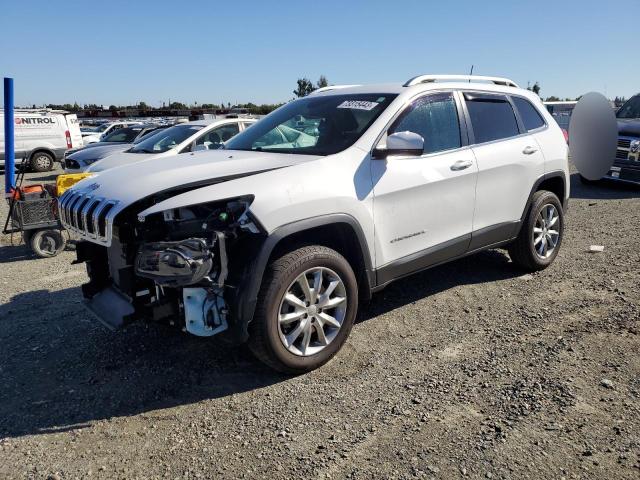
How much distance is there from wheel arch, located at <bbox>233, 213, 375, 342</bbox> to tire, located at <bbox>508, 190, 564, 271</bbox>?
2216 millimetres

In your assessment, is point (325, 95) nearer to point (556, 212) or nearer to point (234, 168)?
point (234, 168)

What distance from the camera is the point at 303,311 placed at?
3.39 metres

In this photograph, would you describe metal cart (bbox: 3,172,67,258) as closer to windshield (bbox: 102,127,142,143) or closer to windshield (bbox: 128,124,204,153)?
windshield (bbox: 128,124,204,153)

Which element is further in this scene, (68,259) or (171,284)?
(68,259)

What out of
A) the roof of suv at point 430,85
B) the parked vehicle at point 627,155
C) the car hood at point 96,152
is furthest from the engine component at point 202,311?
the parked vehicle at point 627,155

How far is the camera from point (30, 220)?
6.54 meters

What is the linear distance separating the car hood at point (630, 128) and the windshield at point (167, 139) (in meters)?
7.91

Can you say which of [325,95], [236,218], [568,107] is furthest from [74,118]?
[568,107]

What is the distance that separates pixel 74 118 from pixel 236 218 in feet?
61.2

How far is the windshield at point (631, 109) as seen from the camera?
1116cm

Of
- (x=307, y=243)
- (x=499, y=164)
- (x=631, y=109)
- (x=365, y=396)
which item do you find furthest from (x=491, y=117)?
(x=631, y=109)

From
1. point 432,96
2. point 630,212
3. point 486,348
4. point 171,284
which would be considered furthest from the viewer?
point 630,212

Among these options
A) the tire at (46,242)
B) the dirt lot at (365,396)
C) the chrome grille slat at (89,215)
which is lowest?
the dirt lot at (365,396)

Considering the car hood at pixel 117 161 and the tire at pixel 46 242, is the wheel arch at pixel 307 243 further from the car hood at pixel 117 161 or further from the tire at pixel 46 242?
the car hood at pixel 117 161
